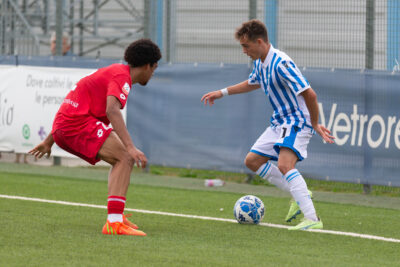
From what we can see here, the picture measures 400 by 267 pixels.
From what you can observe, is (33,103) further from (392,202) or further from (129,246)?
(129,246)

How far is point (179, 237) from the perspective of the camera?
23.6 ft

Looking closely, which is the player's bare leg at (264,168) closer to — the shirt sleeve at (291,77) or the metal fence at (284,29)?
the shirt sleeve at (291,77)

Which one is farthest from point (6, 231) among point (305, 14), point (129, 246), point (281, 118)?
point (305, 14)

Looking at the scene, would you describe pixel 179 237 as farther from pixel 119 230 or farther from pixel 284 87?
pixel 284 87

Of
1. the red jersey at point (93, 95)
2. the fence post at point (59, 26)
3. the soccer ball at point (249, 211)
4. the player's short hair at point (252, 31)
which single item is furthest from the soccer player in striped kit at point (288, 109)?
the fence post at point (59, 26)

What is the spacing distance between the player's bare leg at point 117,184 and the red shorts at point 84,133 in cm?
7

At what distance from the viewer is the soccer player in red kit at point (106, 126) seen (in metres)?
7.18

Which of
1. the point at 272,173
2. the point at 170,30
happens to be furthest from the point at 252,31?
the point at 170,30

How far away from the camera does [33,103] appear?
14.1 metres

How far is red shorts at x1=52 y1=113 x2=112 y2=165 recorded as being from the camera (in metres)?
7.28

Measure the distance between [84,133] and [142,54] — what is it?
0.87 meters

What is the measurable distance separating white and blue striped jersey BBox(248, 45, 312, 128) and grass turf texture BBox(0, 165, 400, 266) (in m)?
1.09

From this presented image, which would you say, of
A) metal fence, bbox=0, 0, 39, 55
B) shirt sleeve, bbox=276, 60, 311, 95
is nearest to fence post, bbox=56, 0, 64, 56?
metal fence, bbox=0, 0, 39, 55

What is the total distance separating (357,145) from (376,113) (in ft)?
1.66
